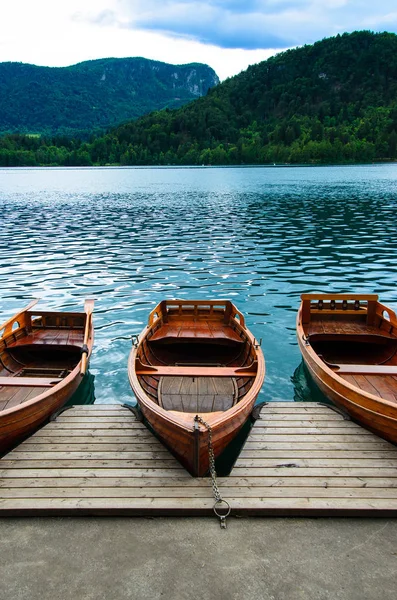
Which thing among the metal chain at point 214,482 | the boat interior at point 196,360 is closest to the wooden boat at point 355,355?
the boat interior at point 196,360

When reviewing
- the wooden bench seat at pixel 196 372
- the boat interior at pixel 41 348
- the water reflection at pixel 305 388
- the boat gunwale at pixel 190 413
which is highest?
the boat gunwale at pixel 190 413

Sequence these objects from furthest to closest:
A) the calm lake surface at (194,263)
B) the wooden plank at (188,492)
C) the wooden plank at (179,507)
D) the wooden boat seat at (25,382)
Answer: the calm lake surface at (194,263)
the wooden boat seat at (25,382)
the wooden plank at (188,492)
the wooden plank at (179,507)

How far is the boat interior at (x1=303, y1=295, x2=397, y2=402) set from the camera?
406 inches

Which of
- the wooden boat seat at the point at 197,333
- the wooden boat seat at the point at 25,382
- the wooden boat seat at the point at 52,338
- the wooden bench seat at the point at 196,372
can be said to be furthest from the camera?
the wooden boat seat at the point at 52,338

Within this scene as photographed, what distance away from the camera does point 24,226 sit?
4125cm

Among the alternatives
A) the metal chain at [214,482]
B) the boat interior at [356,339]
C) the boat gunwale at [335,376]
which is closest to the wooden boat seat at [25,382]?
the metal chain at [214,482]

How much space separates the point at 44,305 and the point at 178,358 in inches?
404

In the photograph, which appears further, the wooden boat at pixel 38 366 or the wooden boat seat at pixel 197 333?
the wooden boat seat at pixel 197 333

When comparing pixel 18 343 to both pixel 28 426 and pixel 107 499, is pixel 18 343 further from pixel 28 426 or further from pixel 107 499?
pixel 107 499

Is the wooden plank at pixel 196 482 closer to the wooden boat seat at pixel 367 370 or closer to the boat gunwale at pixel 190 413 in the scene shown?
the boat gunwale at pixel 190 413

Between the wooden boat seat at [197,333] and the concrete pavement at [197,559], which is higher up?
the wooden boat seat at [197,333]

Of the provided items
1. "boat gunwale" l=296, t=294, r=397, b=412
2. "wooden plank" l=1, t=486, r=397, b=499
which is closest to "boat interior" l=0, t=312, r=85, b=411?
"wooden plank" l=1, t=486, r=397, b=499

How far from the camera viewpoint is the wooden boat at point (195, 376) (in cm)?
716

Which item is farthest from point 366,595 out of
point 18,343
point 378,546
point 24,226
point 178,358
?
point 24,226
